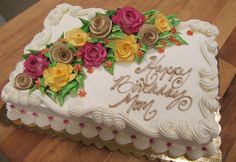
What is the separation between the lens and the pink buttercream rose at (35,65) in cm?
137

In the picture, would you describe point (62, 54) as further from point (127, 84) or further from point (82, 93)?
point (127, 84)

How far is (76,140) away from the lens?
4.85 feet

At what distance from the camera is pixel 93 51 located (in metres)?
1.38

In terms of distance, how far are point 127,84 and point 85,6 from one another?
0.92 m

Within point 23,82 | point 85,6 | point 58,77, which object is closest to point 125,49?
point 58,77

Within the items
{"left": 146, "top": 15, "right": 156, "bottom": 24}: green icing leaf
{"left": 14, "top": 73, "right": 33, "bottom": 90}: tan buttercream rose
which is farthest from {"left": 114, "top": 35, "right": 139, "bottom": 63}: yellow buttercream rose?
{"left": 14, "top": 73, "right": 33, "bottom": 90}: tan buttercream rose

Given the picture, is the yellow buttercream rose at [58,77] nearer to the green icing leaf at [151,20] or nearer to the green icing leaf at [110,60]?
the green icing leaf at [110,60]

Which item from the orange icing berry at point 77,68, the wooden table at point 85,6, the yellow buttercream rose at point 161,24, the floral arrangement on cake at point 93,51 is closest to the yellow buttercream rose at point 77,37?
the floral arrangement on cake at point 93,51

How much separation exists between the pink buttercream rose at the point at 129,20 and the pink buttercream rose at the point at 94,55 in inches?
5.6

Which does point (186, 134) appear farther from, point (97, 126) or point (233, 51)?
point (233, 51)

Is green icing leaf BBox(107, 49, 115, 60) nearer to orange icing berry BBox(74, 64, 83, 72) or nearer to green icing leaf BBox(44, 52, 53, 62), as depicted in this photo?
orange icing berry BBox(74, 64, 83, 72)

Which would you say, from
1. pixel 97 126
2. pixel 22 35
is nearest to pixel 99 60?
pixel 97 126

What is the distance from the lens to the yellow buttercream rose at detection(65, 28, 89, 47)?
1424 millimetres

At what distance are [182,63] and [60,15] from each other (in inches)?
27.9
